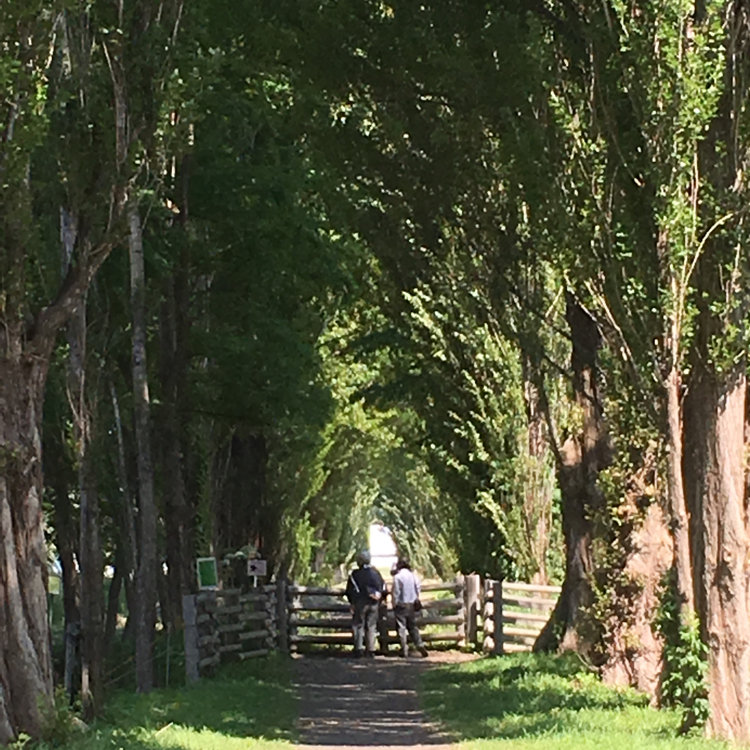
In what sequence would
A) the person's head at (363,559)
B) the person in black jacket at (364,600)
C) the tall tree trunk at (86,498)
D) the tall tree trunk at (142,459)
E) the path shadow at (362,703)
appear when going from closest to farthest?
the path shadow at (362,703) → the tall tree trunk at (86,498) → the tall tree trunk at (142,459) → the person's head at (363,559) → the person in black jacket at (364,600)

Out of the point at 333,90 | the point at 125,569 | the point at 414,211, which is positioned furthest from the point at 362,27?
the point at 125,569

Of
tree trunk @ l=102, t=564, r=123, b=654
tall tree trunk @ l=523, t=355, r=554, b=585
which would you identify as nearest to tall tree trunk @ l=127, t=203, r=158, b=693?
tall tree trunk @ l=523, t=355, r=554, b=585

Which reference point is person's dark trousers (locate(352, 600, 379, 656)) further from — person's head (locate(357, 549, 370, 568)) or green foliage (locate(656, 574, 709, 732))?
green foliage (locate(656, 574, 709, 732))

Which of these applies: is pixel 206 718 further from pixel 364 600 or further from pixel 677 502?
pixel 364 600

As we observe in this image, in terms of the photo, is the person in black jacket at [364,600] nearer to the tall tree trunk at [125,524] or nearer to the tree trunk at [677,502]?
the tall tree trunk at [125,524]

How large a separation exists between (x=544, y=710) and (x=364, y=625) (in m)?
11.9

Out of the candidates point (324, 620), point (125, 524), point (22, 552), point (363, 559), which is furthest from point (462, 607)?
point (22, 552)

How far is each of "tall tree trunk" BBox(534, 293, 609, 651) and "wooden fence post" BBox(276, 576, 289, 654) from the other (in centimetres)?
833

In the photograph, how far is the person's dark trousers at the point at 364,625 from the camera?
2706 cm

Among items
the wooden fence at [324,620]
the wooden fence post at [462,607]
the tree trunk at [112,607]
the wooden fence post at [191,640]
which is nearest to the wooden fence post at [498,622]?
the wooden fence at [324,620]

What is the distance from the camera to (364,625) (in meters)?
27.3

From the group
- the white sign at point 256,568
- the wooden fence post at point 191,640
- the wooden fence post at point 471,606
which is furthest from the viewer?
the wooden fence post at point 471,606

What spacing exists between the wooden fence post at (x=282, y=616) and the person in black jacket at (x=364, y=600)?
1.21m

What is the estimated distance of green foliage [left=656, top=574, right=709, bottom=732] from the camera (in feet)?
42.7
